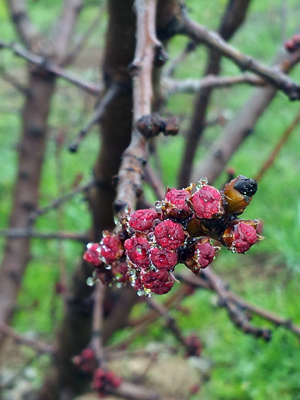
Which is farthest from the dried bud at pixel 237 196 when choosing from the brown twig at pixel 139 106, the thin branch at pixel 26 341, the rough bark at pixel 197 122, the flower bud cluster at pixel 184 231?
the thin branch at pixel 26 341

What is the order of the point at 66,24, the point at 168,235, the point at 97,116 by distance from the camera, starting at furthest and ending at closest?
the point at 66,24
the point at 97,116
the point at 168,235

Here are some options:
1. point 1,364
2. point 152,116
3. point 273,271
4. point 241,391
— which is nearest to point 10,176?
point 1,364

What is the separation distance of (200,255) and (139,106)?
0.77 feet

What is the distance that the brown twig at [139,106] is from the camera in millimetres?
529

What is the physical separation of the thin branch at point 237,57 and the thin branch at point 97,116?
6.6 inches

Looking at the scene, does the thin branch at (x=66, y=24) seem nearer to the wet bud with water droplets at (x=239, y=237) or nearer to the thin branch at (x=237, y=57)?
the thin branch at (x=237, y=57)

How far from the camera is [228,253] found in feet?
10.8

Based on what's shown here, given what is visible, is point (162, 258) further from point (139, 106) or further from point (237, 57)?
point (237, 57)

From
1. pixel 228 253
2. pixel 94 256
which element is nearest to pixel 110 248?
pixel 94 256

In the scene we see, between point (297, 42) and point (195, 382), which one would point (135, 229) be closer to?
point (297, 42)

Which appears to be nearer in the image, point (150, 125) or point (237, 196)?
point (237, 196)

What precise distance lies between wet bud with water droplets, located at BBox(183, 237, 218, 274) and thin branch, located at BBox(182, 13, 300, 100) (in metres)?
0.47

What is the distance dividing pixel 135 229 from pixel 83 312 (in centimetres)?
98

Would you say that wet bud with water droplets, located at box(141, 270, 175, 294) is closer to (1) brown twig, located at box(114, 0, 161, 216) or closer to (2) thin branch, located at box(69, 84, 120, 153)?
(1) brown twig, located at box(114, 0, 161, 216)
